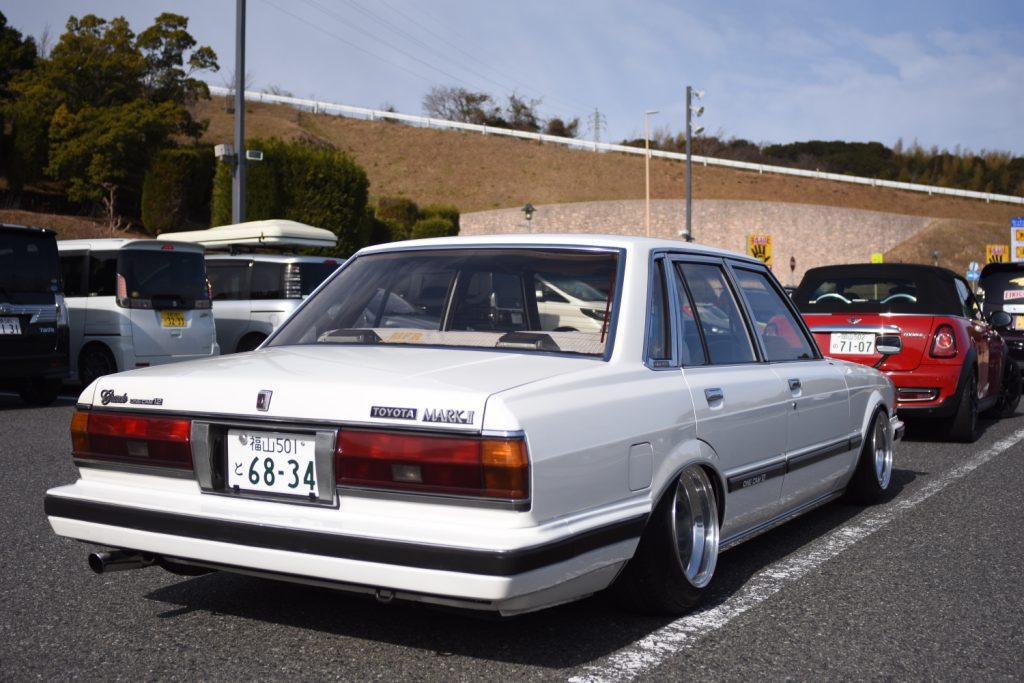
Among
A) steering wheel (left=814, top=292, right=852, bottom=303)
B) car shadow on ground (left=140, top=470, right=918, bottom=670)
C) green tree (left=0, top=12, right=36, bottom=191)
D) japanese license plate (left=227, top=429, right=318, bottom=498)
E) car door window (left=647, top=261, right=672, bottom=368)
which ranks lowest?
car shadow on ground (left=140, top=470, right=918, bottom=670)

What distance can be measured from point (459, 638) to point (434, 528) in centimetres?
81

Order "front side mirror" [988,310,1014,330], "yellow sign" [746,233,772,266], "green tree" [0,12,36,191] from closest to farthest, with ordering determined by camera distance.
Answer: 1. "front side mirror" [988,310,1014,330]
2. "yellow sign" [746,233,772,266]
3. "green tree" [0,12,36,191]

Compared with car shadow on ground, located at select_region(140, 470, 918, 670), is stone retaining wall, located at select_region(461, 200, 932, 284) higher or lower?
higher

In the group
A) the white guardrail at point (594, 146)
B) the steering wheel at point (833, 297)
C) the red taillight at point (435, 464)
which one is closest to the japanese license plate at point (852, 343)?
the steering wheel at point (833, 297)

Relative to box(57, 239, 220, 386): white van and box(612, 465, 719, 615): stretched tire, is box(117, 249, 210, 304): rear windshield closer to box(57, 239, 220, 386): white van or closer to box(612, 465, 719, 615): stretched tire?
box(57, 239, 220, 386): white van

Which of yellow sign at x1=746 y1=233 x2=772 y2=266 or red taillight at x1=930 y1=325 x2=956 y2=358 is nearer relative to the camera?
red taillight at x1=930 y1=325 x2=956 y2=358

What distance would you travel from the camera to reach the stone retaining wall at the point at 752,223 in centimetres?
7762

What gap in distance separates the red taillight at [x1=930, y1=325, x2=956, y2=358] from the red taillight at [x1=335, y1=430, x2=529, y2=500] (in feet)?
23.2

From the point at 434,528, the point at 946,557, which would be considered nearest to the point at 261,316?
the point at 946,557

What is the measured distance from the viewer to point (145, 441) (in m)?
3.64

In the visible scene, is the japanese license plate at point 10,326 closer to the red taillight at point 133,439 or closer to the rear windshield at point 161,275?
the rear windshield at point 161,275

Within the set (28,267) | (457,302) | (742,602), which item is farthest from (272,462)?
(28,267)

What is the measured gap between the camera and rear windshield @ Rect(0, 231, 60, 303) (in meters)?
11.5

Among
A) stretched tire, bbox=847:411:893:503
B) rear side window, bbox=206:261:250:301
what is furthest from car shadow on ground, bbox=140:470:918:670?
rear side window, bbox=206:261:250:301
